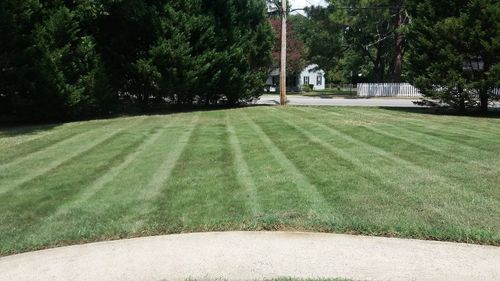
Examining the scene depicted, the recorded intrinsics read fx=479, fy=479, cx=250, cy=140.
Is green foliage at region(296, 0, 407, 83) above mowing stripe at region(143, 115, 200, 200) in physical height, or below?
above

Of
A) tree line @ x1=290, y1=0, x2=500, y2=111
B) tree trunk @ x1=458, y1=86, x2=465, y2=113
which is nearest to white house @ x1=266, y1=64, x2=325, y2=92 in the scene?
tree trunk @ x1=458, y1=86, x2=465, y2=113

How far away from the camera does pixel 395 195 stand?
666cm

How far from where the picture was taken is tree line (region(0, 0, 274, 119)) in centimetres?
1520

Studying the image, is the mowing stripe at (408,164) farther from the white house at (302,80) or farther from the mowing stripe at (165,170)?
the white house at (302,80)

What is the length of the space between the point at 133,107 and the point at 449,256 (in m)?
18.5

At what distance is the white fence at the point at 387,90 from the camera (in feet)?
128

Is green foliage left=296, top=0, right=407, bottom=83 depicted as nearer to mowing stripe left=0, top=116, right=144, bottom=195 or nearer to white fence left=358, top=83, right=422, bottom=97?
white fence left=358, top=83, right=422, bottom=97

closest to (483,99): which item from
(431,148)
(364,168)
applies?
(431,148)

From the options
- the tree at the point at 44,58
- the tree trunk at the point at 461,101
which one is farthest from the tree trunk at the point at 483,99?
Answer: the tree at the point at 44,58

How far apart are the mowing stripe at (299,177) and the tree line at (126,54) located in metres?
7.76

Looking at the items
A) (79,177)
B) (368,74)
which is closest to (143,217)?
(79,177)

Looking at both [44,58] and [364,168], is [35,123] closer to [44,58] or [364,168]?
[44,58]

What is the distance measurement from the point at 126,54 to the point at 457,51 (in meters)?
13.4

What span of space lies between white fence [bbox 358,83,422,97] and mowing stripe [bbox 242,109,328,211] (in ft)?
97.1
